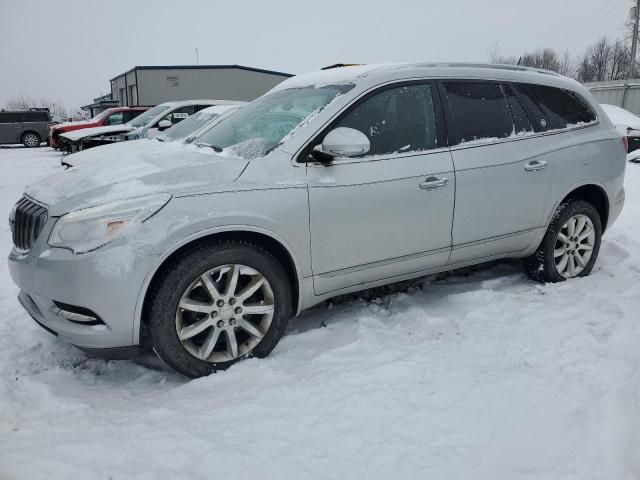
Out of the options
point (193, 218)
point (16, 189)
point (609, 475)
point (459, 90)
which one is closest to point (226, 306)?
point (193, 218)

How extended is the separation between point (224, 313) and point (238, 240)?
414mm

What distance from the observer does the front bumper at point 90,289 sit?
2512mm

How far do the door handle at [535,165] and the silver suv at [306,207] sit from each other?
1 cm

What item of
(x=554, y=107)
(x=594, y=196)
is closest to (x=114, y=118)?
(x=554, y=107)

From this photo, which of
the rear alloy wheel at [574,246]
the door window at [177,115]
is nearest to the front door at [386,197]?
the rear alloy wheel at [574,246]

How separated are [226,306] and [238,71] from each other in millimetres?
31069

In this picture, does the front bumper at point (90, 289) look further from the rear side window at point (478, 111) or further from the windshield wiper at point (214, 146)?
the rear side window at point (478, 111)

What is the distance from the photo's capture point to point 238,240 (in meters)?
2.84

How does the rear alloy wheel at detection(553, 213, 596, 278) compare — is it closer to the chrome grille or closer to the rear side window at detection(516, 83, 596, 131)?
the rear side window at detection(516, 83, 596, 131)

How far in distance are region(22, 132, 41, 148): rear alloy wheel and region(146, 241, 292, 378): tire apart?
79.7 feet

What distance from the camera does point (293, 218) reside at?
2.93 m

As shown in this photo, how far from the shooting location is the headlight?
2547mm

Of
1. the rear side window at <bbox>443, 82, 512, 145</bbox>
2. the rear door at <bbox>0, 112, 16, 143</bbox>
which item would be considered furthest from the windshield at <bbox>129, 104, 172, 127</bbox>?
the rear door at <bbox>0, 112, 16, 143</bbox>

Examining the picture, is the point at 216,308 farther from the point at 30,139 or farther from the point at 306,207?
the point at 30,139
